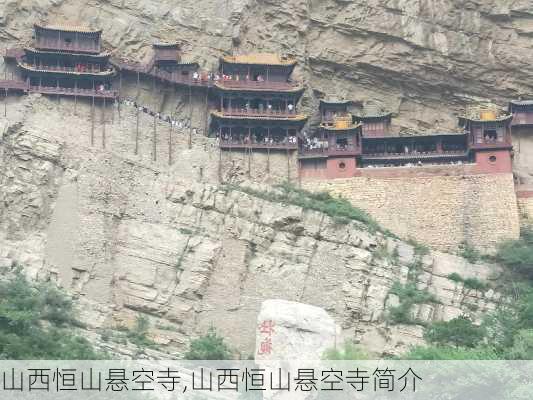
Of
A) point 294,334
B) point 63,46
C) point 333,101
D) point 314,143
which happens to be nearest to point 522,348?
point 294,334

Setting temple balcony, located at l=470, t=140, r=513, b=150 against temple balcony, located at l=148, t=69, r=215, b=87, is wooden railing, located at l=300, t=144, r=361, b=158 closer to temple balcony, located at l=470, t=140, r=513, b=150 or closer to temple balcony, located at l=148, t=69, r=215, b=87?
temple balcony, located at l=470, t=140, r=513, b=150

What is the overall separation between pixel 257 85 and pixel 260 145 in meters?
3.13

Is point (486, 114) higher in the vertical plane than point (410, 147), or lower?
higher

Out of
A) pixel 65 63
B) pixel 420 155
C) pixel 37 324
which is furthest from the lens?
pixel 420 155

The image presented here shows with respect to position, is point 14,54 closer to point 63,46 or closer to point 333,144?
point 63,46

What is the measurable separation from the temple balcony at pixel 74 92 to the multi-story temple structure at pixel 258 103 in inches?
167

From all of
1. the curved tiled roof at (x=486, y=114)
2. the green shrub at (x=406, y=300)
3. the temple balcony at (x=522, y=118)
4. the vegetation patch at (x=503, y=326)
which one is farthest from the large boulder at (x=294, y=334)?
the temple balcony at (x=522, y=118)

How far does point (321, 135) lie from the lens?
157 ft

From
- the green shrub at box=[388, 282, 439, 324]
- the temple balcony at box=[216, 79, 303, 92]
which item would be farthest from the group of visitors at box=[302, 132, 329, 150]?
the green shrub at box=[388, 282, 439, 324]

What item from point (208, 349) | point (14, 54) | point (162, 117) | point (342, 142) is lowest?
point (208, 349)

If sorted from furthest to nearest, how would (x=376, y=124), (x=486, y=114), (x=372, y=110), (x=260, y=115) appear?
1. (x=372, y=110)
2. (x=376, y=124)
3. (x=260, y=115)
4. (x=486, y=114)

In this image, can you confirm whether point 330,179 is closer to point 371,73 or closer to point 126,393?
point 371,73

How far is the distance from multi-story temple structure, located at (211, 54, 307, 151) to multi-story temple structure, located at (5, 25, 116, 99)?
463cm

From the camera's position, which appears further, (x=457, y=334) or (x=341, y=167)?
(x=341, y=167)
